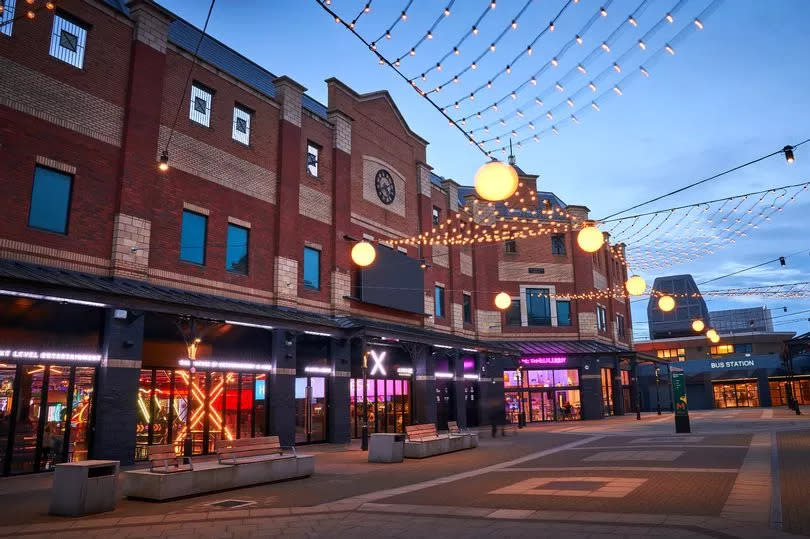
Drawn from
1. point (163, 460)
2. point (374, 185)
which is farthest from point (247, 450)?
point (374, 185)

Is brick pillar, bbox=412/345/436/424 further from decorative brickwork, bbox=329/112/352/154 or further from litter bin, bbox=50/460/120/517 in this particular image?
litter bin, bbox=50/460/120/517

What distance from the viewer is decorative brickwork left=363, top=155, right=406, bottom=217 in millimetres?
29094

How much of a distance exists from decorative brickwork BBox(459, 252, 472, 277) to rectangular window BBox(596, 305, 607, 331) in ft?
38.1

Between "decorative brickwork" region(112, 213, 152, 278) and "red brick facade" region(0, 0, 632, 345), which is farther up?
"red brick facade" region(0, 0, 632, 345)

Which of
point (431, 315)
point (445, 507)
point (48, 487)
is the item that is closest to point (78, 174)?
point (48, 487)

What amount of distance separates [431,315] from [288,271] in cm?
1102

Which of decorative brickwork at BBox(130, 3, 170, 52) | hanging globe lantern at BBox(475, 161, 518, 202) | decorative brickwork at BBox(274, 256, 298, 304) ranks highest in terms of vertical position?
decorative brickwork at BBox(130, 3, 170, 52)

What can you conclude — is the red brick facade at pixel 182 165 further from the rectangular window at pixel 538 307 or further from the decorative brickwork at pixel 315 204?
the rectangular window at pixel 538 307

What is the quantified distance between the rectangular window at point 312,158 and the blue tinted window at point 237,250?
4876 mm

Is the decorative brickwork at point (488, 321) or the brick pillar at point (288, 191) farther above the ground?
the brick pillar at point (288, 191)

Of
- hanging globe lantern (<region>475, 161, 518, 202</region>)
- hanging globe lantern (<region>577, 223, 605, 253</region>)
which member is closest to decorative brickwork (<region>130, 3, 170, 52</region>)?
hanging globe lantern (<region>475, 161, 518, 202</region>)

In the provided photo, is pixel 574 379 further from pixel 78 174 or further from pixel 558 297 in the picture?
pixel 78 174

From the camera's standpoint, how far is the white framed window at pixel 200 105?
67.2 ft

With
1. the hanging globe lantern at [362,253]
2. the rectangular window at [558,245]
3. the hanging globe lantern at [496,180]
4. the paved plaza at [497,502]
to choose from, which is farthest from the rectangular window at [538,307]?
the hanging globe lantern at [496,180]
